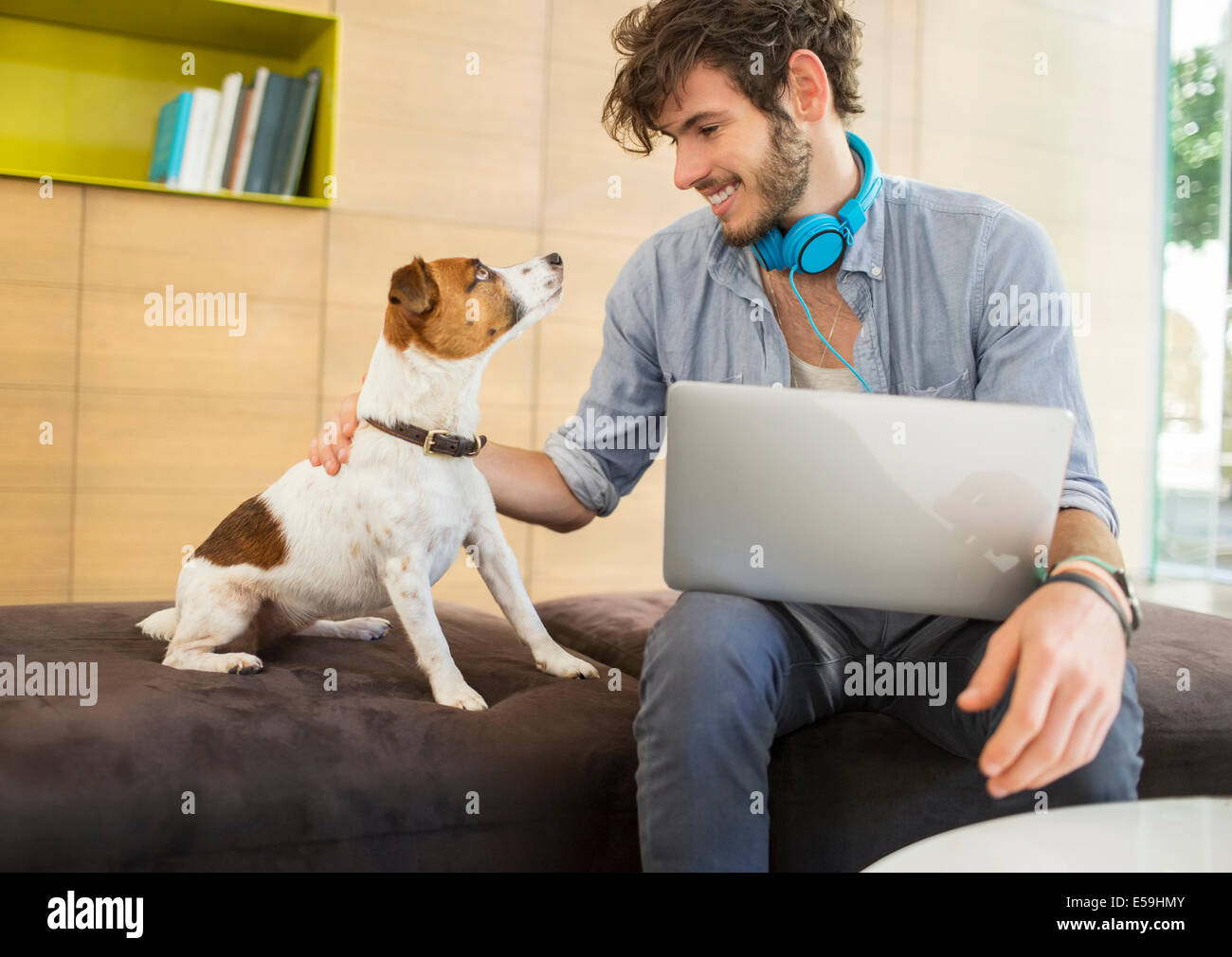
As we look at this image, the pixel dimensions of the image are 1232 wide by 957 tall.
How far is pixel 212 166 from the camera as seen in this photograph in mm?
2992

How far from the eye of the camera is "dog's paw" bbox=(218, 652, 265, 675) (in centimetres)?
138

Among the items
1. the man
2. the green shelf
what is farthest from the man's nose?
the green shelf

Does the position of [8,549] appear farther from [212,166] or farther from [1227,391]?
[1227,391]

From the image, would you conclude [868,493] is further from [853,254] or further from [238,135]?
[238,135]

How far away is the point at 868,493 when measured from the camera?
3.45 feet

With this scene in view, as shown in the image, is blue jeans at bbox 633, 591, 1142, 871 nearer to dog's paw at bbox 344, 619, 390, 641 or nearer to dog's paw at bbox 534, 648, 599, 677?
dog's paw at bbox 534, 648, 599, 677

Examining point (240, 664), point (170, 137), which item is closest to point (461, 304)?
point (240, 664)

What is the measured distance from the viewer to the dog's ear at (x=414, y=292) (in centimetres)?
146

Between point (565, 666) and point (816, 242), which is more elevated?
point (816, 242)

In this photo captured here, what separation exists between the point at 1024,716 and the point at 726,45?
1.16 m

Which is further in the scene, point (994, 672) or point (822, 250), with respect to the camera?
point (822, 250)

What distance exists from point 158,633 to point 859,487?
1.11 meters

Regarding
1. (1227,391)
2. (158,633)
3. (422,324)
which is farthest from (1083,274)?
(158,633)

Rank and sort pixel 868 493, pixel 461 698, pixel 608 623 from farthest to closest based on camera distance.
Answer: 1. pixel 608 623
2. pixel 461 698
3. pixel 868 493
